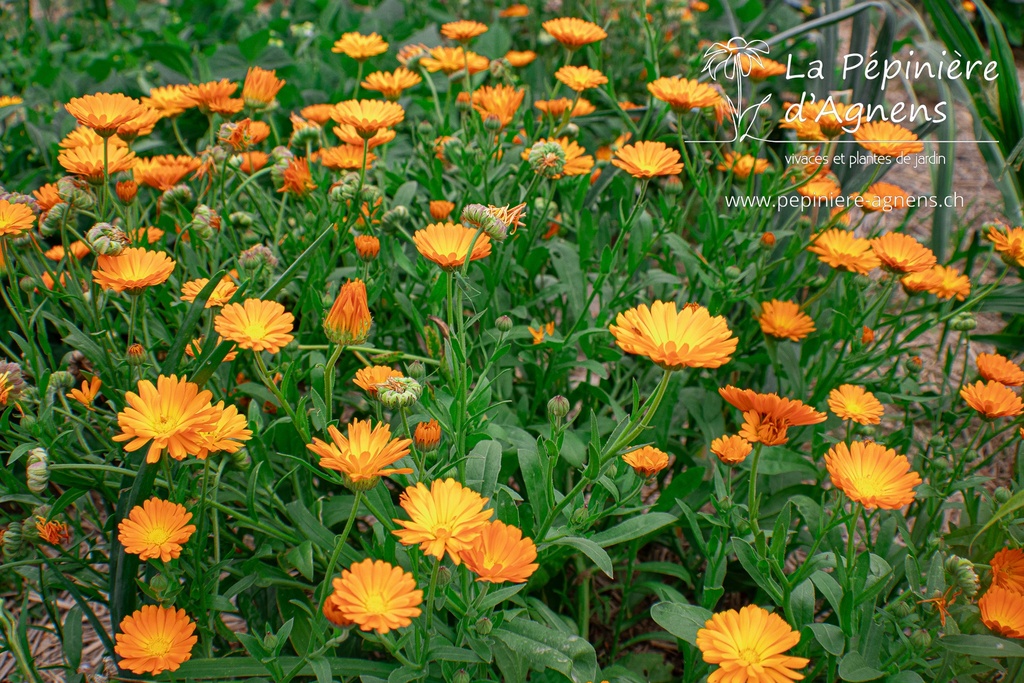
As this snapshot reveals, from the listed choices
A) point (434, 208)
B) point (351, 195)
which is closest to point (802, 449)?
point (434, 208)

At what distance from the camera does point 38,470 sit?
3.72ft

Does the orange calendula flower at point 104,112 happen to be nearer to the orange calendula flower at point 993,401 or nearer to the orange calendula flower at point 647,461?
the orange calendula flower at point 647,461

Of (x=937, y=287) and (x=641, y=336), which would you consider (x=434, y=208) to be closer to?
(x=641, y=336)

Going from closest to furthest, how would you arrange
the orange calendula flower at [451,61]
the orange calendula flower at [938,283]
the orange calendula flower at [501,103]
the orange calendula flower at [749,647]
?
the orange calendula flower at [749,647] → the orange calendula flower at [938,283] → the orange calendula flower at [501,103] → the orange calendula flower at [451,61]

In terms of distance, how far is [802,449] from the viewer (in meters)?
2.10

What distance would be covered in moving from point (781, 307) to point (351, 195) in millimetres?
950

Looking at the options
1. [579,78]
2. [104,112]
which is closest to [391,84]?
[579,78]

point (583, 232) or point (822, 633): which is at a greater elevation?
point (583, 232)

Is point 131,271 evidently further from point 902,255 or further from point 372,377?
point 902,255

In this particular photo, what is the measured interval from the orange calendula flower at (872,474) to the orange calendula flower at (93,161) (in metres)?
1.29

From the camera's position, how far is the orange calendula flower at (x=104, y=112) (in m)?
1.34

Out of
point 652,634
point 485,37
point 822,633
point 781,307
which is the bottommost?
point 652,634

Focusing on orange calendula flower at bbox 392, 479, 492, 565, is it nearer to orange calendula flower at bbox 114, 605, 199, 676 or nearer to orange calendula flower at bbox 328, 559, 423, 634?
orange calendula flower at bbox 328, 559, 423, 634

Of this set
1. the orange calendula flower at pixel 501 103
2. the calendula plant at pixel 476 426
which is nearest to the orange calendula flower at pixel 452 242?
A: the calendula plant at pixel 476 426
